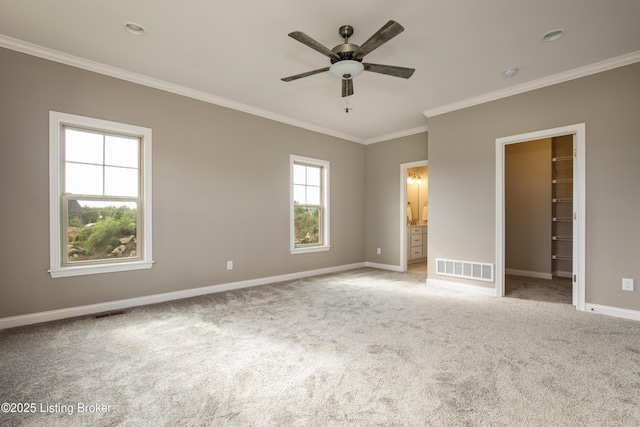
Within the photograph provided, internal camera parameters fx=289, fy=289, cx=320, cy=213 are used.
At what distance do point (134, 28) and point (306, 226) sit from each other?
3752 millimetres

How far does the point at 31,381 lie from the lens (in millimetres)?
1946

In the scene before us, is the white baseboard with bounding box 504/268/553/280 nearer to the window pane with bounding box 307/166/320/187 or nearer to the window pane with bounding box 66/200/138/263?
the window pane with bounding box 307/166/320/187

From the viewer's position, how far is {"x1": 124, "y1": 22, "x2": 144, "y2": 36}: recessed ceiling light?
262 cm

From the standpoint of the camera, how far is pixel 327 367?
212 cm

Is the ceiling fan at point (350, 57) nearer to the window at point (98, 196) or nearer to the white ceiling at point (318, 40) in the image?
the white ceiling at point (318, 40)

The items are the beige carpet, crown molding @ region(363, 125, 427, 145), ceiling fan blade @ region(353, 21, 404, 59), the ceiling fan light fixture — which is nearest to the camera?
the beige carpet

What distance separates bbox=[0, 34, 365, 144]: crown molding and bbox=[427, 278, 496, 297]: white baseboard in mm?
3540

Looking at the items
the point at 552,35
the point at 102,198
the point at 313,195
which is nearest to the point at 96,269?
the point at 102,198

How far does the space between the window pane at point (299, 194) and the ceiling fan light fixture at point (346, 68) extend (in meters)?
2.80

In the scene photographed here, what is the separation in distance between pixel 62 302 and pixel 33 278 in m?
0.37

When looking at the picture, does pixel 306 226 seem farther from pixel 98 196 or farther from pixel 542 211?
pixel 542 211

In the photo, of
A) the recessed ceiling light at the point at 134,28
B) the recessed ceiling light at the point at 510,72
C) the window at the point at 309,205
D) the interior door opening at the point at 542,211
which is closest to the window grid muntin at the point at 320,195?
the window at the point at 309,205

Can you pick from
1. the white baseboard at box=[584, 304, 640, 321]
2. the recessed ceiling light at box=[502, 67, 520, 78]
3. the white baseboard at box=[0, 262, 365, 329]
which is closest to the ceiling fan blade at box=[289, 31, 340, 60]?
the recessed ceiling light at box=[502, 67, 520, 78]

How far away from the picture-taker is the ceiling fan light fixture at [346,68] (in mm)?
2594
